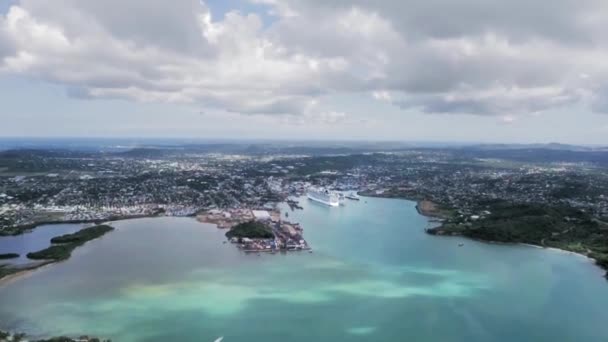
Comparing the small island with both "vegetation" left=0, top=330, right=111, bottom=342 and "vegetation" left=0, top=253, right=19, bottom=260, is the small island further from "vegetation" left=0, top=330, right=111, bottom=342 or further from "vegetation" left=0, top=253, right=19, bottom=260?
"vegetation" left=0, top=330, right=111, bottom=342

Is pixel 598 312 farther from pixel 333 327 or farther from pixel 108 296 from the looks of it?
pixel 108 296

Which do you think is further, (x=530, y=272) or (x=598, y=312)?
(x=530, y=272)

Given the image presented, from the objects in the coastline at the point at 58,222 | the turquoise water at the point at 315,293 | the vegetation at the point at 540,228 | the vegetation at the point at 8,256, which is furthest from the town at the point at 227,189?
the turquoise water at the point at 315,293

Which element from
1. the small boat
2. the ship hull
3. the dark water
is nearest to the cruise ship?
the ship hull

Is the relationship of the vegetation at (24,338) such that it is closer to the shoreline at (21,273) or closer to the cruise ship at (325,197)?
the shoreline at (21,273)

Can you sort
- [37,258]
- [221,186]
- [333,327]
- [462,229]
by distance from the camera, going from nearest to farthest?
[333,327]
[37,258]
[462,229]
[221,186]

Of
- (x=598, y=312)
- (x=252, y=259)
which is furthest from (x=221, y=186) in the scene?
(x=598, y=312)
